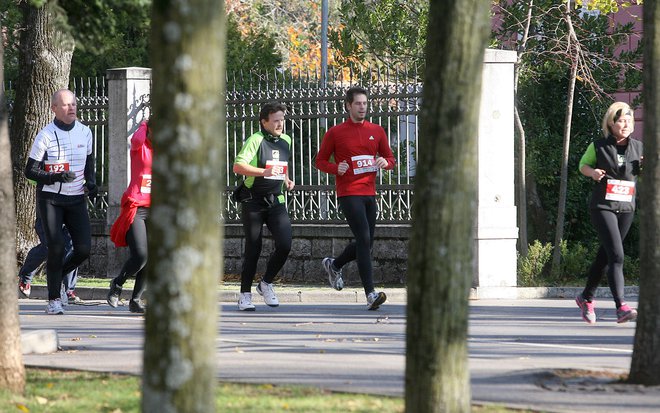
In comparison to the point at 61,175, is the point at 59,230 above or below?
below

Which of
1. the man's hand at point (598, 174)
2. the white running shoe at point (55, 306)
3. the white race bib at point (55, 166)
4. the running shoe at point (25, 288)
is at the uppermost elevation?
the man's hand at point (598, 174)

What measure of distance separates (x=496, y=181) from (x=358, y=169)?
9.92 ft

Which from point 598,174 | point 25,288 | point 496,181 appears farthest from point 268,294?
point 598,174

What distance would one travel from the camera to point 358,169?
13.0 m

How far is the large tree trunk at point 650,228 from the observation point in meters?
7.62

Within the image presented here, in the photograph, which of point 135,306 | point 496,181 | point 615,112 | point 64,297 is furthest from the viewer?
point 496,181

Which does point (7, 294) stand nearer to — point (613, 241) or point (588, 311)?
point (613, 241)

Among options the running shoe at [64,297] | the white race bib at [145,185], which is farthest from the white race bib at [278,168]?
the running shoe at [64,297]

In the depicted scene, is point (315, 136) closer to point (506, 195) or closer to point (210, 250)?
point (506, 195)

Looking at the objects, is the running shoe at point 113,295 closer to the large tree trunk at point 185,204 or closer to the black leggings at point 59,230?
the black leggings at point 59,230

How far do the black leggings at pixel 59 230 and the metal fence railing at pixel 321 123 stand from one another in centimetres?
431

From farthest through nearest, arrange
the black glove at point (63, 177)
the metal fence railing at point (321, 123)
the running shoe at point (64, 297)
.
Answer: the metal fence railing at point (321, 123) → the running shoe at point (64, 297) → the black glove at point (63, 177)

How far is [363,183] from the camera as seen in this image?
13.0 m

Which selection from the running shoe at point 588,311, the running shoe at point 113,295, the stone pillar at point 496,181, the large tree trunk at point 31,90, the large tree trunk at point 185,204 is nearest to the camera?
the large tree trunk at point 185,204
